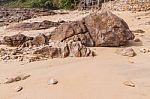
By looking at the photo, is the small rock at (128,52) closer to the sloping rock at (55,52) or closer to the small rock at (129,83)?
the sloping rock at (55,52)

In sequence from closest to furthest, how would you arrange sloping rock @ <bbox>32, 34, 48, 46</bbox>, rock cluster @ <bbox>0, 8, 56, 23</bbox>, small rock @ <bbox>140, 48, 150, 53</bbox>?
Result: 1. small rock @ <bbox>140, 48, 150, 53</bbox>
2. sloping rock @ <bbox>32, 34, 48, 46</bbox>
3. rock cluster @ <bbox>0, 8, 56, 23</bbox>

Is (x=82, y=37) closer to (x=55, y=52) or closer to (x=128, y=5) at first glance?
(x=55, y=52)

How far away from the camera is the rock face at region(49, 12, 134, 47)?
8.61 m

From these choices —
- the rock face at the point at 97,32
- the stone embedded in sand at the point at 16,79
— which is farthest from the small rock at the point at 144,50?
the stone embedded in sand at the point at 16,79

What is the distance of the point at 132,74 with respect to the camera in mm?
6277

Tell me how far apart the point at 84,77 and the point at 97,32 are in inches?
107

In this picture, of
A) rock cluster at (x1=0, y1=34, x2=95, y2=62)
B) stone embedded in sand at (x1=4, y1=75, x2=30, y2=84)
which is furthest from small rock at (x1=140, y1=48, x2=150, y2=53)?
stone embedded in sand at (x1=4, y1=75, x2=30, y2=84)

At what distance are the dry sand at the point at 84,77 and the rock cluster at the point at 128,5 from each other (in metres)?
11.5

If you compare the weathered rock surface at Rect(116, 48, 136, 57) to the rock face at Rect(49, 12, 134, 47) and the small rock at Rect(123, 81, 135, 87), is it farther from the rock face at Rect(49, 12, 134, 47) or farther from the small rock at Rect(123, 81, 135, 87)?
the small rock at Rect(123, 81, 135, 87)

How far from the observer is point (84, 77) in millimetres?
6227

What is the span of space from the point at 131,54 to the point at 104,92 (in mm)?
2372

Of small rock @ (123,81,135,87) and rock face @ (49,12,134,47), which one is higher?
rock face @ (49,12,134,47)

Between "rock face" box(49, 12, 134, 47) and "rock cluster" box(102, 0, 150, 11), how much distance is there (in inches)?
412

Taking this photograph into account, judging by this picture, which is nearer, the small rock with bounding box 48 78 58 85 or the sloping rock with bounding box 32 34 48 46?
the small rock with bounding box 48 78 58 85
